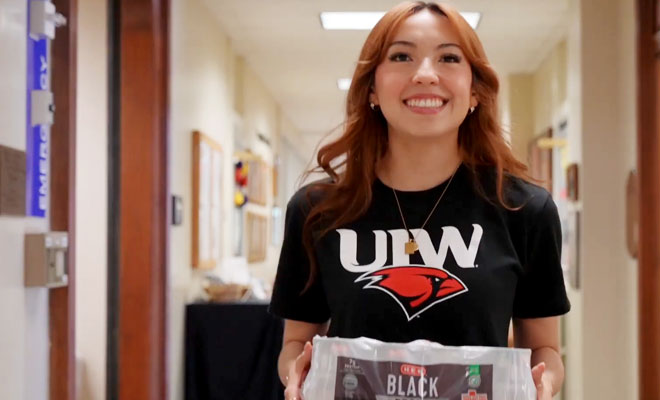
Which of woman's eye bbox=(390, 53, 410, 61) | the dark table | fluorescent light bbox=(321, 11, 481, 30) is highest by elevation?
fluorescent light bbox=(321, 11, 481, 30)

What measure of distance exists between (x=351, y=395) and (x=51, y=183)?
4.48ft

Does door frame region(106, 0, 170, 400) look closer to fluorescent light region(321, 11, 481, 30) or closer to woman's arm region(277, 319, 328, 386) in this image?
fluorescent light region(321, 11, 481, 30)

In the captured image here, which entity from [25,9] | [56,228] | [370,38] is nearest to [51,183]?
[56,228]

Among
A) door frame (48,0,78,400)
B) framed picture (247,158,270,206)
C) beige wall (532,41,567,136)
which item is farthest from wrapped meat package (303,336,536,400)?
framed picture (247,158,270,206)

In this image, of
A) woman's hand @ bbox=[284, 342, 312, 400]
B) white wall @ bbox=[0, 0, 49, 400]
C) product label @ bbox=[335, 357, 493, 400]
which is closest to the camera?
product label @ bbox=[335, 357, 493, 400]

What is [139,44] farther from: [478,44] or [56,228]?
[478,44]

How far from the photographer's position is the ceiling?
15.9 feet

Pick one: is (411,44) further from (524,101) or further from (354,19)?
(524,101)

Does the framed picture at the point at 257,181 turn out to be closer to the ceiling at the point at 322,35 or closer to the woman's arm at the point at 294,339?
the ceiling at the point at 322,35

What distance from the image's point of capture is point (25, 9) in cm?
206

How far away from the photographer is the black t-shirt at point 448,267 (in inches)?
47.6

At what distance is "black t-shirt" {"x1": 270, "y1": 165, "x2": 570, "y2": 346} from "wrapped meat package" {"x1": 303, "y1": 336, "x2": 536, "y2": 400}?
13cm

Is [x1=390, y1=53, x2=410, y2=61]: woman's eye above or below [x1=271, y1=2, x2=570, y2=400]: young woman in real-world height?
above

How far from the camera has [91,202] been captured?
11.4ft
